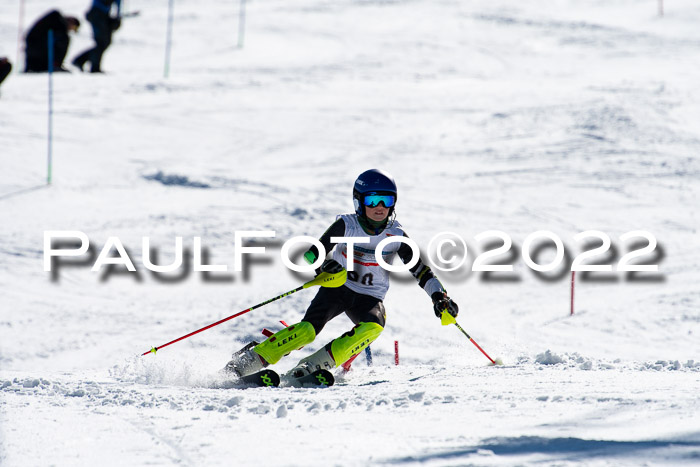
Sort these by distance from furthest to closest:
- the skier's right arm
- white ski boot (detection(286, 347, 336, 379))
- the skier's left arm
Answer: the skier's right arm, the skier's left arm, white ski boot (detection(286, 347, 336, 379))

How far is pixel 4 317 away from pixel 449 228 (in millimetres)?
5183

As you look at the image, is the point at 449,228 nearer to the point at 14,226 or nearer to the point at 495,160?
the point at 495,160

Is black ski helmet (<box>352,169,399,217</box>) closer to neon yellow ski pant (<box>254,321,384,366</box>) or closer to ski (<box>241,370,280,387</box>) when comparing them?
neon yellow ski pant (<box>254,321,384,366</box>)

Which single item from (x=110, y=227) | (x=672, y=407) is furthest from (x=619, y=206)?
(x=672, y=407)

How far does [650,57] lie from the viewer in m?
17.4

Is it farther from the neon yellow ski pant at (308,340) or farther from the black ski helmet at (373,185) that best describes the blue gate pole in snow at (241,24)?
the neon yellow ski pant at (308,340)

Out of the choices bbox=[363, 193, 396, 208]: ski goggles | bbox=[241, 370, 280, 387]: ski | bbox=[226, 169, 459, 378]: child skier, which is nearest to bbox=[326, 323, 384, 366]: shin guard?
bbox=[226, 169, 459, 378]: child skier

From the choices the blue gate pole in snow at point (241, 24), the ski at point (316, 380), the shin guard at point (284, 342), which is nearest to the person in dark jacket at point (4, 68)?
the blue gate pole in snow at point (241, 24)

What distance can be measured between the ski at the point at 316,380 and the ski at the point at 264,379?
133mm

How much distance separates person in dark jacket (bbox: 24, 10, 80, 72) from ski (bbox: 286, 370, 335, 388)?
510 inches

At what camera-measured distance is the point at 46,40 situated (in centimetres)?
1636

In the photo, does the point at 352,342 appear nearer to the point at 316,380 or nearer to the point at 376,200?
the point at 316,380

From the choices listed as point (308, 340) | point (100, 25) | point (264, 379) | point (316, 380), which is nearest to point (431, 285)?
point (308, 340)

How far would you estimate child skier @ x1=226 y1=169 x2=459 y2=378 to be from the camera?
17.2 feet
